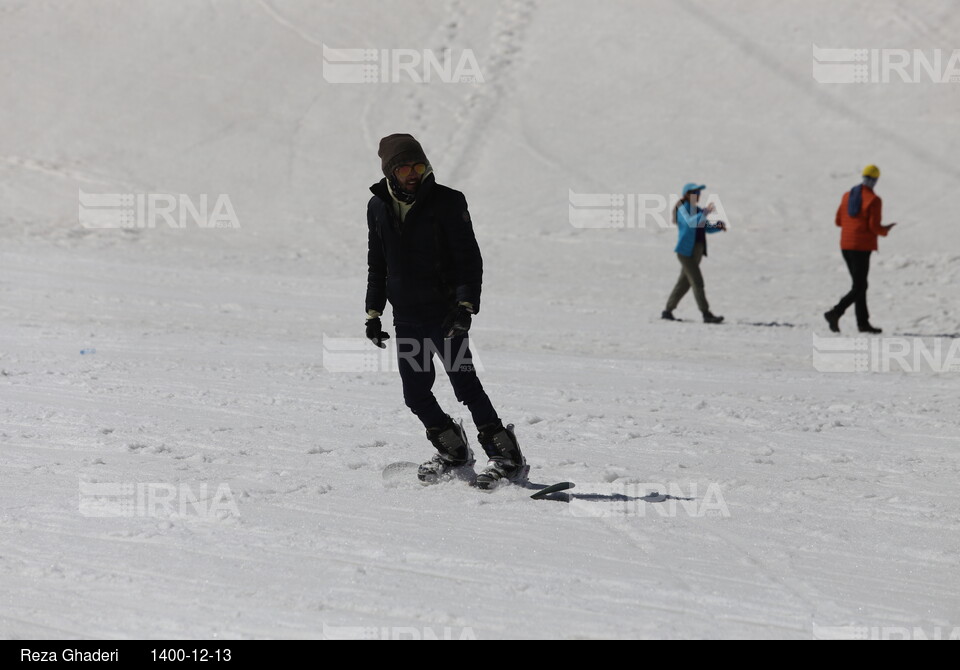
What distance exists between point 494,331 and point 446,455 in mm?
5189

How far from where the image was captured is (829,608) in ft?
11.5

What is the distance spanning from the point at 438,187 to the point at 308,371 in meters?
3.68

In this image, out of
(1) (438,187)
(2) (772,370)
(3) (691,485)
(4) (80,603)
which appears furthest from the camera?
(2) (772,370)

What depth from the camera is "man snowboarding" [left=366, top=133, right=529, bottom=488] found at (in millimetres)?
4504

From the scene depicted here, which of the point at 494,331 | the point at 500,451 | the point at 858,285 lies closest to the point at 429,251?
the point at 500,451

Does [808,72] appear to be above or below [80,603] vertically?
above

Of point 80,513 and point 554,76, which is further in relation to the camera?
point 554,76

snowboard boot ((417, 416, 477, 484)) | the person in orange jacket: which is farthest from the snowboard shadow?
the person in orange jacket

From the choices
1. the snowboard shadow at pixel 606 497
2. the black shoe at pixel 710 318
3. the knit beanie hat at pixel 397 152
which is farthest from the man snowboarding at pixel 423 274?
the black shoe at pixel 710 318

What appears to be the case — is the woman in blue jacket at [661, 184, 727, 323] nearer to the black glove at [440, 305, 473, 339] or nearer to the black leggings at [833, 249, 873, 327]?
the black leggings at [833, 249, 873, 327]

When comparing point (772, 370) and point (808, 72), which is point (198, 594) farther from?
point (808, 72)

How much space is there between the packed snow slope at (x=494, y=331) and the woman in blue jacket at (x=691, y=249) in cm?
29

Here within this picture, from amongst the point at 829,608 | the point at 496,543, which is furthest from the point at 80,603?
the point at 829,608

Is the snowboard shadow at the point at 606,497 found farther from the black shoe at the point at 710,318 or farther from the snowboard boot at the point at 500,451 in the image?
the black shoe at the point at 710,318
